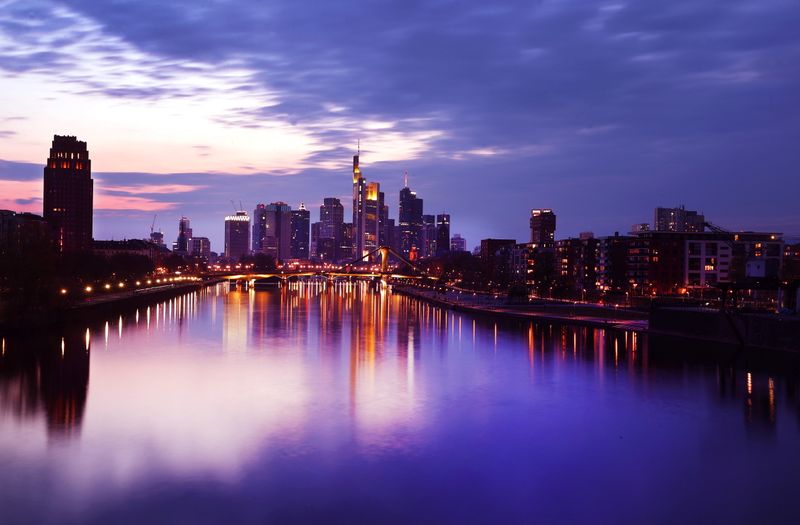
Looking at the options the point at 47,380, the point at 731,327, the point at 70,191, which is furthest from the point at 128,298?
the point at 70,191

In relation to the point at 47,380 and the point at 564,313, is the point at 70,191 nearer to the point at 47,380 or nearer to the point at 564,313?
the point at 564,313

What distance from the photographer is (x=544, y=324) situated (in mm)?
52906

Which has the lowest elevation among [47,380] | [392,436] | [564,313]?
[392,436]

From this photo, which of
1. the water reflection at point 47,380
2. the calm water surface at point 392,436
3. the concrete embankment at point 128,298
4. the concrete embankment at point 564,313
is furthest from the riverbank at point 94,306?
the concrete embankment at point 564,313

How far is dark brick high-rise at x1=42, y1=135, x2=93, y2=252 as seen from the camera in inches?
5281

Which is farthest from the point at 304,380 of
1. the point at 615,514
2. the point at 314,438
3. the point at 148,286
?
the point at 148,286

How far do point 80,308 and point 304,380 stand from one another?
3338 centimetres

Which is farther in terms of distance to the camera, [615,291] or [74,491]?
[615,291]

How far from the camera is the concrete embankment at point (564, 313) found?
48969 millimetres

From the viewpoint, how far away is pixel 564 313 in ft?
191

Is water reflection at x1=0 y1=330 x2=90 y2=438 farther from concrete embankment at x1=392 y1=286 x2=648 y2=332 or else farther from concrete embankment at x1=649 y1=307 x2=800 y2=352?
concrete embankment at x1=392 y1=286 x2=648 y2=332

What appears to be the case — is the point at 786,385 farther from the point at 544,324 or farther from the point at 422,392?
the point at 544,324

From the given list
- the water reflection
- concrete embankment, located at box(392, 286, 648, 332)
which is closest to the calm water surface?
A: the water reflection

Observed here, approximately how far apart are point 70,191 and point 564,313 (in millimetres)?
108326
